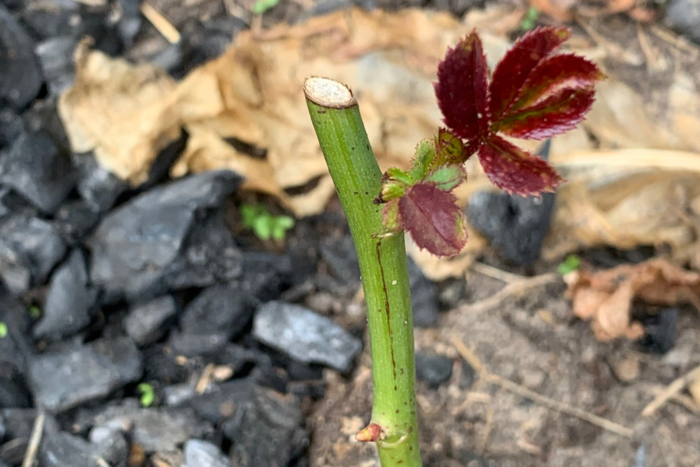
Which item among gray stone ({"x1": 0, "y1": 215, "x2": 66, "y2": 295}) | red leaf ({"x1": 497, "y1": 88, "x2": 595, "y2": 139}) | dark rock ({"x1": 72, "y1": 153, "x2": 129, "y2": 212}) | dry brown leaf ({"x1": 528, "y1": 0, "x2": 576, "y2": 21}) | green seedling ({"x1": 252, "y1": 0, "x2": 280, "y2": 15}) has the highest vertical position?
red leaf ({"x1": 497, "y1": 88, "x2": 595, "y2": 139})

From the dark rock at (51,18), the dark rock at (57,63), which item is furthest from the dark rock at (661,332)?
the dark rock at (51,18)

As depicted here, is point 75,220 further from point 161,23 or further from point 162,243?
point 161,23

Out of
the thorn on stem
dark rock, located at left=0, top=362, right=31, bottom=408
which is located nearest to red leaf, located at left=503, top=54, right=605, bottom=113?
the thorn on stem

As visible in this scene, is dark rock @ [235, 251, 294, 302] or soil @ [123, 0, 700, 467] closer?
soil @ [123, 0, 700, 467]

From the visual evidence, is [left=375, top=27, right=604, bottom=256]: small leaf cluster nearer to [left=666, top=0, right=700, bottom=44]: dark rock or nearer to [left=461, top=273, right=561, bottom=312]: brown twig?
[left=461, top=273, right=561, bottom=312]: brown twig

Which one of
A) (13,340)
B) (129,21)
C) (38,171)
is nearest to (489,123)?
(13,340)

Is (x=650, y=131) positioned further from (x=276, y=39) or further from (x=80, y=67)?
(x=80, y=67)

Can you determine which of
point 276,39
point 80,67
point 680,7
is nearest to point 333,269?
point 276,39
